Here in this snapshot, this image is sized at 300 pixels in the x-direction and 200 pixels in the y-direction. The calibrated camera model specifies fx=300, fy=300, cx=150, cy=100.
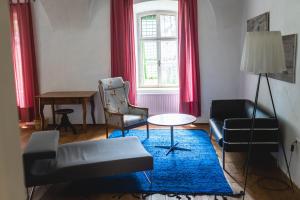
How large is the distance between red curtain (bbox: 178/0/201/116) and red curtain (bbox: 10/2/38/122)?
2.81m

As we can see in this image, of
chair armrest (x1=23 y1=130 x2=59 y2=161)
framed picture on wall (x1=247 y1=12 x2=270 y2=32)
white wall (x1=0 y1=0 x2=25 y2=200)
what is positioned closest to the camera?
white wall (x1=0 y1=0 x2=25 y2=200)

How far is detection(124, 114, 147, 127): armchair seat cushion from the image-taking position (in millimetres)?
4547

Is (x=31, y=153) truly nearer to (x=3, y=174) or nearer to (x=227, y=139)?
(x=3, y=174)

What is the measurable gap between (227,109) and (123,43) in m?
2.28

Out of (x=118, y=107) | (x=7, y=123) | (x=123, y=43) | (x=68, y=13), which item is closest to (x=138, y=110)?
(x=118, y=107)

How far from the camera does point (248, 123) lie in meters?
3.46

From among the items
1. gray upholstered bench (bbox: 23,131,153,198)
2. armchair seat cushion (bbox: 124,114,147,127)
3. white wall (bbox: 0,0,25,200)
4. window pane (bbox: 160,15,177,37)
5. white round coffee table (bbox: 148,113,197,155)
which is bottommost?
gray upholstered bench (bbox: 23,131,153,198)

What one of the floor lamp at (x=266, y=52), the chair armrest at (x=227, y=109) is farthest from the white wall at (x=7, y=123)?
the chair armrest at (x=227, y=109)

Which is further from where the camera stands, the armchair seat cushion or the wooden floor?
the armchair seat cushion

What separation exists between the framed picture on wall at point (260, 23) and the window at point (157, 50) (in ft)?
5.13

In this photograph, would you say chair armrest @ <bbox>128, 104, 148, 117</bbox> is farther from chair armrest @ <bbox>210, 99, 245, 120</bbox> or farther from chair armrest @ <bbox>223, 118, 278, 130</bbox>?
chair armrest @ <bbox>223, 118, 278, 130</bbox>

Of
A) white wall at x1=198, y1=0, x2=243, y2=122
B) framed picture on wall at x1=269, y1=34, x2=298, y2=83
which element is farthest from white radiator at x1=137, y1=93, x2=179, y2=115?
framed picture on wall at x1=269, y1=34, x2=298, y2=83

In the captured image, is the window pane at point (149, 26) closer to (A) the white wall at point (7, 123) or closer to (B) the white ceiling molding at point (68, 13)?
(B) the white ceiling molding at point (68, 13)

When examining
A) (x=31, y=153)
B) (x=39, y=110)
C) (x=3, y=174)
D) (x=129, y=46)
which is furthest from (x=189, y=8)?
(x=3, y=174)
